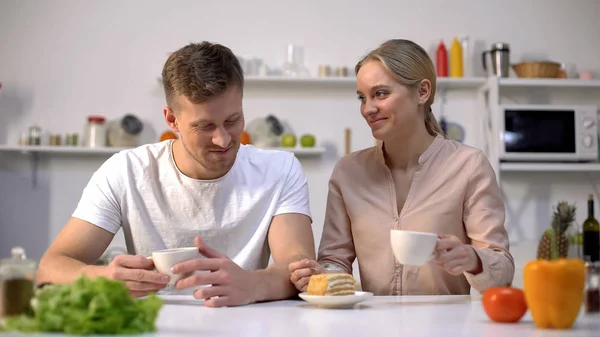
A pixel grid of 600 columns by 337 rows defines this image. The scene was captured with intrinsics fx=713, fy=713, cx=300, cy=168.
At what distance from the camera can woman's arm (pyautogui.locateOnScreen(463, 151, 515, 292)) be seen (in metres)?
1.76

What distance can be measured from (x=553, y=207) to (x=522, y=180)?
248mm

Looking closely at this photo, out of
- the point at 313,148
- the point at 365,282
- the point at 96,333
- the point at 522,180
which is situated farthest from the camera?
the point at 522,180

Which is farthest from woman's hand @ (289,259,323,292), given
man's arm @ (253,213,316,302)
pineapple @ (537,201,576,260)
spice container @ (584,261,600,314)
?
pineapple @ (537,201,576,260)

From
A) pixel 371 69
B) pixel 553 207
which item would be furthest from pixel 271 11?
pixel 371 69

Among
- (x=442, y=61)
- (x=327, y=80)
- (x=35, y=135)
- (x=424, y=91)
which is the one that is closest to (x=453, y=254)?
(x=424, y=91)

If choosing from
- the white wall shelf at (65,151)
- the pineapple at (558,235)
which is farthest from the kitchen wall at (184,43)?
the pineapple at (558,235)

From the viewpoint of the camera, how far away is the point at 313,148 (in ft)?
13.6

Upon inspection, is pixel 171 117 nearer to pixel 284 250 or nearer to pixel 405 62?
pixel 284 250

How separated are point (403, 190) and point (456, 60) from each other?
2325 mm

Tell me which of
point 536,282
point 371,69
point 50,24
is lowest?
point 536,282

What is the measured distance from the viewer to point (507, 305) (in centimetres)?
124

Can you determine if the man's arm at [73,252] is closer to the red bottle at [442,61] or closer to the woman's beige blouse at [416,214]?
the woman's beige blouse at [416,214]

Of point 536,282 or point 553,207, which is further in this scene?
point 553,207

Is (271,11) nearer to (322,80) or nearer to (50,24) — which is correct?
(322,80)
